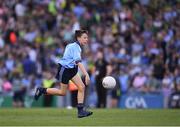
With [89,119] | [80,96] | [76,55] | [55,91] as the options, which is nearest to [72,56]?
[76,55]

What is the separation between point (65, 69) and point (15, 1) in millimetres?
18125

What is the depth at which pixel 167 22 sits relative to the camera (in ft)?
113

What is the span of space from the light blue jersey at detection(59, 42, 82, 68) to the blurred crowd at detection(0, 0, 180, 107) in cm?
979

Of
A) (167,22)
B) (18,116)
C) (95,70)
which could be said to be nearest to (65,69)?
(18,116)

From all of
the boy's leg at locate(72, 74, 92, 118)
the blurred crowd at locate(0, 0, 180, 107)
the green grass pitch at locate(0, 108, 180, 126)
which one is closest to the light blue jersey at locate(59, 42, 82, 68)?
the boy's leg at locate(72, 74, 92, 118)

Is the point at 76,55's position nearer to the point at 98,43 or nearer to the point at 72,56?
the point at 72,56

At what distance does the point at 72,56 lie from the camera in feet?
64.0

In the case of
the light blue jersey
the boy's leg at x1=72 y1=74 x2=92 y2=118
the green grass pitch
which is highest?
the light blue jersey

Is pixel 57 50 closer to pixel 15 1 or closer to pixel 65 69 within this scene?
pixel 15 1

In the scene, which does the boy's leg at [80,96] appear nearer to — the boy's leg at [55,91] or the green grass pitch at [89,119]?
the green grass pitch at [89,119]

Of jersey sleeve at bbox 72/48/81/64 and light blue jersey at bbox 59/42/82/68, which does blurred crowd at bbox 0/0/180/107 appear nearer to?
light blue jersey at bbox 59/42/82/68

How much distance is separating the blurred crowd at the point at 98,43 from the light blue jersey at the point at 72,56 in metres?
9.79

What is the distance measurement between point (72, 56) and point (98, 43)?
14.9 m

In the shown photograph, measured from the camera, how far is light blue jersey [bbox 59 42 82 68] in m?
19.4
